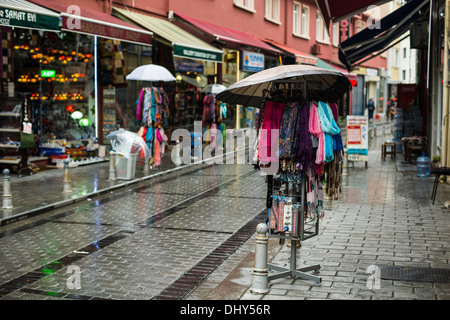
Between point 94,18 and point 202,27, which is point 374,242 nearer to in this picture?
point 94,18

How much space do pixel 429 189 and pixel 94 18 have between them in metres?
8.98

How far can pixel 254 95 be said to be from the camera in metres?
6.94

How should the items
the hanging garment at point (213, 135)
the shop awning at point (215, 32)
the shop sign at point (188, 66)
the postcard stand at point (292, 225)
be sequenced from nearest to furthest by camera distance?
the postcard stand at point (292, 225) → the hanging garment at point (213, 135) → the shop awning at point (215, 32) → the shop sign at point (188, 66)

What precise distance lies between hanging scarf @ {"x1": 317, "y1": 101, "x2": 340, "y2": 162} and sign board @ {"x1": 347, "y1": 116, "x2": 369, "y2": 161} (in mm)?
10614

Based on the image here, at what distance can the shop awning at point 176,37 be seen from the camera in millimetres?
17172

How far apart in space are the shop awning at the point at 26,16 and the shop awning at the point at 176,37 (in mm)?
5036

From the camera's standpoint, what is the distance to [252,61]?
2503 centimetres

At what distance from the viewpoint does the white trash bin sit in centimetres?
1373

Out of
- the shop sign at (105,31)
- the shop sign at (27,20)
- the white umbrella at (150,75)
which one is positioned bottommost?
the white umbrella at (150,75)

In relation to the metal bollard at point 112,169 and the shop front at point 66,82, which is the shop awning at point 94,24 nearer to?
the shop front at point 66,82

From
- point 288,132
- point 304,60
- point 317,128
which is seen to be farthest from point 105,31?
point 304,60

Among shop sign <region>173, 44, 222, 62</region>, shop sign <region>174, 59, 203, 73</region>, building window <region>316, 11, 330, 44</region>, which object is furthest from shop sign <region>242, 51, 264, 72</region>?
building window <region>316, 11, 330, 44</region>

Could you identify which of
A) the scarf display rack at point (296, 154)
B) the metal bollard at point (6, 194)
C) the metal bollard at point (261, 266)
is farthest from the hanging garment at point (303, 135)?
the metal bollard at point (6, 194)
